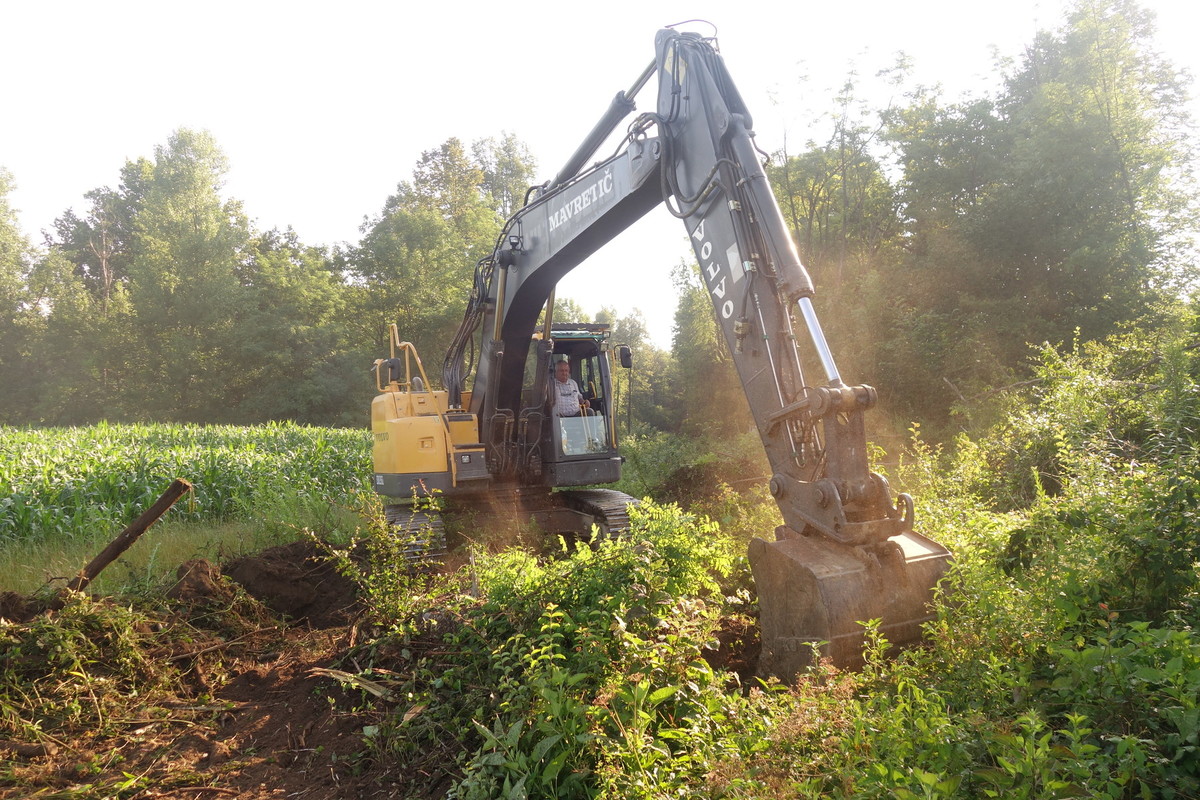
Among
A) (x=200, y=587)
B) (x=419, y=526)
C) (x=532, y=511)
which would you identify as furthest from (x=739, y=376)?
(x=200, y=587)

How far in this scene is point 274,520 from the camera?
8.79m

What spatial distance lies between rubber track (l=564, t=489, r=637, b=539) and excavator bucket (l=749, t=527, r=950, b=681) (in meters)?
3.31

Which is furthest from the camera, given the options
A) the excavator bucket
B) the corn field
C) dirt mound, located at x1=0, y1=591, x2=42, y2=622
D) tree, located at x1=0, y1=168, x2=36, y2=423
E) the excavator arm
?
tree, located at x1=0, y1=168, x2=36, y2=423

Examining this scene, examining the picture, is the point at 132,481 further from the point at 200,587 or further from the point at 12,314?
the point at 12,314

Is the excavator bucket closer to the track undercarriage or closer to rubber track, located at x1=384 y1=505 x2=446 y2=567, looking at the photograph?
rubber track, located at x1=384 y1=505 x2=446 y2=567

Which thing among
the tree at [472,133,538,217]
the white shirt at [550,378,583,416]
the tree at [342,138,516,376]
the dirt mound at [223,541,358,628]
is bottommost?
the dirt mound at [223,541,358,628]

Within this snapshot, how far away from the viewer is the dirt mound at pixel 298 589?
6.01 meters

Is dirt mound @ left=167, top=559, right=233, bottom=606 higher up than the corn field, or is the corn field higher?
the corn field

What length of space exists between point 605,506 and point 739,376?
3691 mm

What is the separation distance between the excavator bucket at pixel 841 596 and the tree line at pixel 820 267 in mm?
8232

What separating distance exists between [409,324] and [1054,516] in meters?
37.8

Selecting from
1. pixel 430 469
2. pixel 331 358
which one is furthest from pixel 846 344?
pixel 331 358

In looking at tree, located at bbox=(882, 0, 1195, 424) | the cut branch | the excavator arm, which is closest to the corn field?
the cut branch

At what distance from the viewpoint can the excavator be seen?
3.46m
